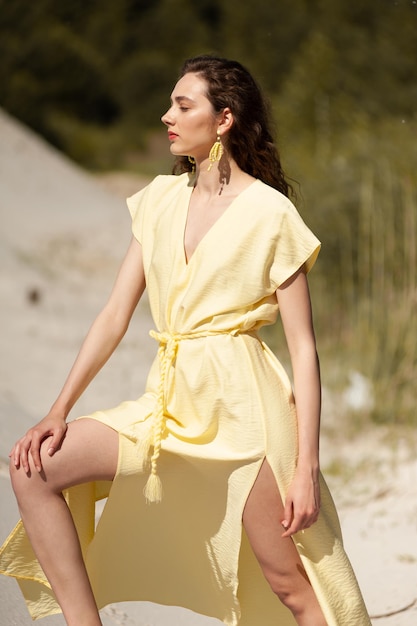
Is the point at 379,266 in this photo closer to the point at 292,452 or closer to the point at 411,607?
the point at 411,607

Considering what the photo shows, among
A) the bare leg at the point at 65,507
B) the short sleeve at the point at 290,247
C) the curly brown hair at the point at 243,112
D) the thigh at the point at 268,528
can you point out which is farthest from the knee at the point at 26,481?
the curly brown hair at the point at 243,112

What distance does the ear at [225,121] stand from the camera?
1.58 metres

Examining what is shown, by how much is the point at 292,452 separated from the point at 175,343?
24 cm

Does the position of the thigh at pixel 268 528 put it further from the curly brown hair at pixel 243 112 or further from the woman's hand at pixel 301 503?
the curly brown hair at pixel 243 112

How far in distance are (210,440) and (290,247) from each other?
312 millimetres

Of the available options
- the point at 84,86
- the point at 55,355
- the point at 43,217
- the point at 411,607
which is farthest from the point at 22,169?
the point at 84,86

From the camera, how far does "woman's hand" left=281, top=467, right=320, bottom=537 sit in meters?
1.47

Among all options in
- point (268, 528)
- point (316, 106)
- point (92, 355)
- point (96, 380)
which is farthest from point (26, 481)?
point (316, 106)

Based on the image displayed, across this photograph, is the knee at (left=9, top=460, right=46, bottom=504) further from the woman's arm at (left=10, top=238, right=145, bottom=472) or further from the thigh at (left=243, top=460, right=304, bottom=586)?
the thigh at (left=243, top=460, right=304, bottom=586)

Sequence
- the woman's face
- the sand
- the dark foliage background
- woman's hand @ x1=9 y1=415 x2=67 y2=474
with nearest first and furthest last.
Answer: woman's hand @ x1=9 y1=415 x2=67 y2=474 < the woman's face < the sand < the dark foliage background

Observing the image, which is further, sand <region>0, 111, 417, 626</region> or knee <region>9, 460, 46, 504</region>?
sand <region>0, 111, 417, 626</region>

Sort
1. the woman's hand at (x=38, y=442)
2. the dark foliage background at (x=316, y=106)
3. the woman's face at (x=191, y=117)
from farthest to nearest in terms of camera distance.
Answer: the dark foliage background at (x=316, y=106)
the woman's face at (x=191, y=117)
the woman's hand at (x=38, y=442)

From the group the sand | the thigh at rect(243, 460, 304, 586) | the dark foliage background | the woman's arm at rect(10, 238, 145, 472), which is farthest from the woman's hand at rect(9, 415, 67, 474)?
the dark foliage background

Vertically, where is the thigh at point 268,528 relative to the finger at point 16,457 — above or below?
below
